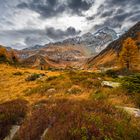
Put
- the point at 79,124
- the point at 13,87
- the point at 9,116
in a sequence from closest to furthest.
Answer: the point at 79,124 < the point at 9,116 < the point at 13,87

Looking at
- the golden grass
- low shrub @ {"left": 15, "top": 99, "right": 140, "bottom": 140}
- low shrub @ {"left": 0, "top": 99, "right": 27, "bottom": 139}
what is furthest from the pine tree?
low shrub @ {"left": 15, "top": 99, "right": 140, "bottom": 140}

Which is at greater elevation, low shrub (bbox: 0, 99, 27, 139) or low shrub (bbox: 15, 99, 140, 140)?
low shrub (bbox: 15, 99, 140, 140)

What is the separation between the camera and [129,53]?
212 feet

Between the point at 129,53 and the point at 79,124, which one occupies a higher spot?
the point at 129,53

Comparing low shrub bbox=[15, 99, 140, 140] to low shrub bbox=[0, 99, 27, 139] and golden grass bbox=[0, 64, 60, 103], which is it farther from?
golden grass bbox=[0, 64, 60, 103]

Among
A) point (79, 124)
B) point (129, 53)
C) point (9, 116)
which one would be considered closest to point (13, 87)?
point (9, 116)

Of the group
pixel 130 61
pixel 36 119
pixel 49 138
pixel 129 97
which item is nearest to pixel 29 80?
pixel 129 97

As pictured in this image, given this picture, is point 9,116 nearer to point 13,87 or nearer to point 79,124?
point 79,124

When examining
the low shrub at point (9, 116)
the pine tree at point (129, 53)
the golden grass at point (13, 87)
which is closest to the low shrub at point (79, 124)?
the low shrub at point (9, 116)

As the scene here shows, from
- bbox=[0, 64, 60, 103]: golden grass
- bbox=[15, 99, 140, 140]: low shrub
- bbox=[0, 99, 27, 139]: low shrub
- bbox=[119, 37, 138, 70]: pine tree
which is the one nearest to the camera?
bbox=[15, 99, 140, 140]: low shrub

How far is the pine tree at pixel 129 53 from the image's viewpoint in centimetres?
6371

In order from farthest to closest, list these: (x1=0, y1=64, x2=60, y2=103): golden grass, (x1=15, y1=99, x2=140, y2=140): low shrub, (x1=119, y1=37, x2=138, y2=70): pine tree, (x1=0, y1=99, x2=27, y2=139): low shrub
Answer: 1. (x1=119, y1=37, x2=138, y2=70): pine tree
2. (x1=0, y1=64, x2=60, y2=103): golden grass
3. (x1=0, y1=99, x2=27, y2=139): low shrub
4. (x1=15, y1=99, x2=140, y2=140): low shrub

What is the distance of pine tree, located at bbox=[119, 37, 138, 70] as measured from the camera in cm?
6371

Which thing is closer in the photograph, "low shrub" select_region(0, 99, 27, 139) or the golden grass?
"low shrub" select_region(0, 99, 27, 139)
